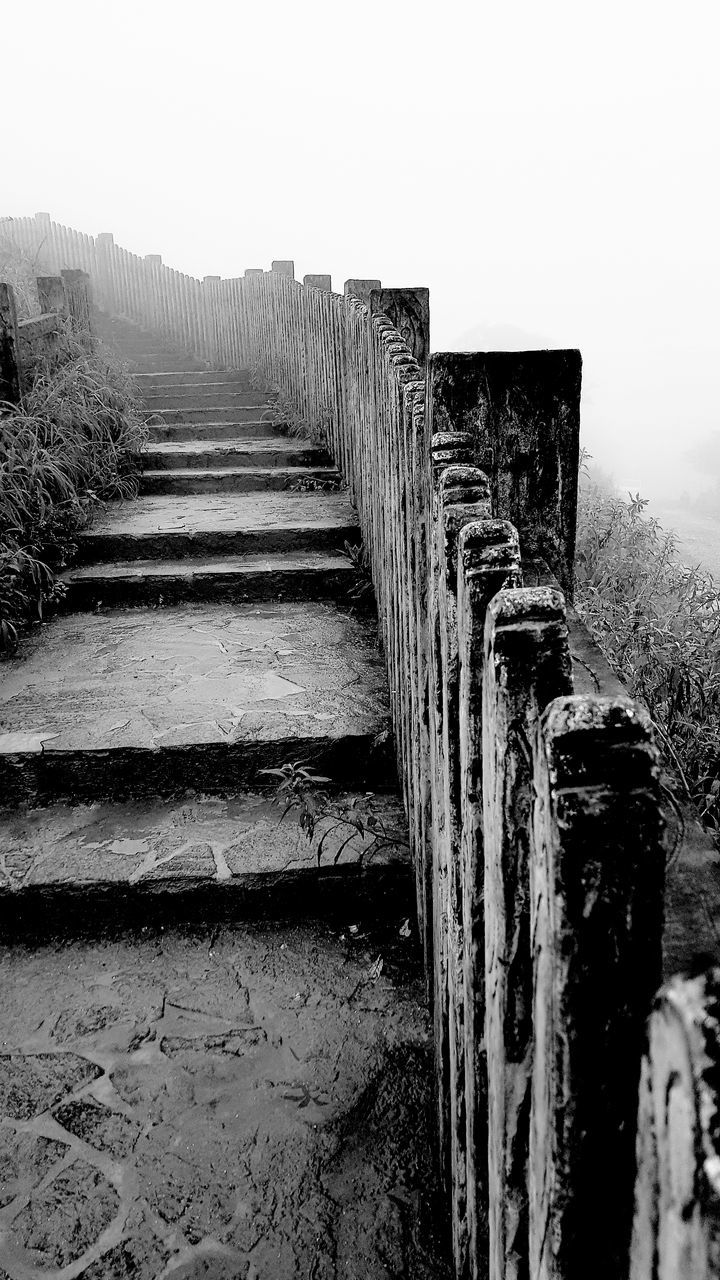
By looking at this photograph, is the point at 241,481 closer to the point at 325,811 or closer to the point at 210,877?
the point at 325,811

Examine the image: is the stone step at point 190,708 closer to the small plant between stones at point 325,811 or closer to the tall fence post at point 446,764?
the small plant between stones at point 325,811

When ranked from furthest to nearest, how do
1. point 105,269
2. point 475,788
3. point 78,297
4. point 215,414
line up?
1. point 105,269
2. point 78,297
3. point 215,414
4. point 475,788

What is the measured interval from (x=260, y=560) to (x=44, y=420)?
1653mm

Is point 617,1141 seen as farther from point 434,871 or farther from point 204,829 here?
point 204,829

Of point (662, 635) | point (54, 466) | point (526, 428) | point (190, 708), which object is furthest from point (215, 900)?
point (54, 466)

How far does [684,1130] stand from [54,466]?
4.86m

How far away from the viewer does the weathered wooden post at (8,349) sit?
201 inches

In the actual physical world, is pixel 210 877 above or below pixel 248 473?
below

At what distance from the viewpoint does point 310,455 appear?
626cm

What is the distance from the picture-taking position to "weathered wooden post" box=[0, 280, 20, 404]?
5098mm

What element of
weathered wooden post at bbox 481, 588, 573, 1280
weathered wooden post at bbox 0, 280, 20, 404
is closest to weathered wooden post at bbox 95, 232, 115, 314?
weathered wooden post at bbox 0, 280, 20, 404

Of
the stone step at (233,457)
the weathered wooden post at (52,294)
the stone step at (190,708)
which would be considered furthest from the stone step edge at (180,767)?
the weathered wooden post at (52,294)

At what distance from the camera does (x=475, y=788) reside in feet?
3.56

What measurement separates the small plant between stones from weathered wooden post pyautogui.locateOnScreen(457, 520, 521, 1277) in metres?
1.23
